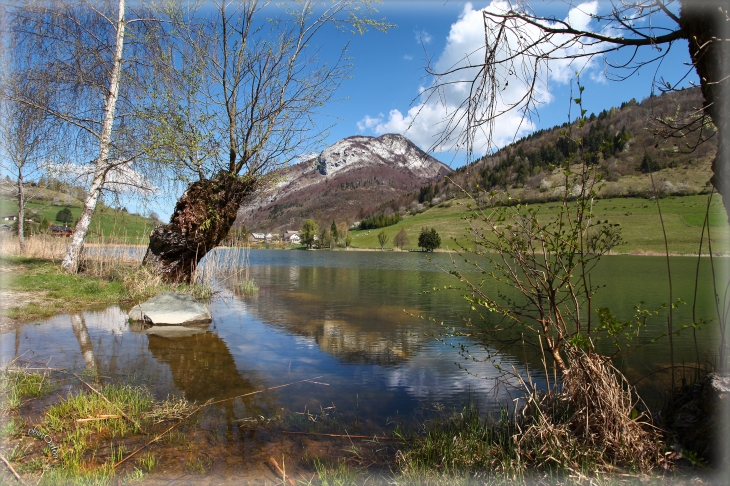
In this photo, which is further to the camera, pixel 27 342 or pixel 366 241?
pixel 366 241

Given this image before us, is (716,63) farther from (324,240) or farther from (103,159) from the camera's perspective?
(324,240)

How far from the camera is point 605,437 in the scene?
10.9ft

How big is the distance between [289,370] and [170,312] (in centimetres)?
458

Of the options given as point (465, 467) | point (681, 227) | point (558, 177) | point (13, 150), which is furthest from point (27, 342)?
point (681, 227)

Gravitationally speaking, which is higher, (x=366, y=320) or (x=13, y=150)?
(x=13, y=150)

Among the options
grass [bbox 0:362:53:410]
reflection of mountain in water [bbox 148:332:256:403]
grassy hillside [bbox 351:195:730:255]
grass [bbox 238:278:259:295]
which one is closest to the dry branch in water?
reflection of mountain in water [bbox 148:332:256:403]

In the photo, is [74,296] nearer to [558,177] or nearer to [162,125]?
[162,125]

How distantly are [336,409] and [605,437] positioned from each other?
3044 mm

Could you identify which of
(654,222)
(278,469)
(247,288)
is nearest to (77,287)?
(247,288)

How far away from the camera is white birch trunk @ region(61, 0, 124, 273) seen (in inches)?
551

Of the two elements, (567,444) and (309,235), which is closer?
(567,444)

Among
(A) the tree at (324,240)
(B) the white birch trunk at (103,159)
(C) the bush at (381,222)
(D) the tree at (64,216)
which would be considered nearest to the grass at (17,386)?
(B) the white birch trunk at (103,159)

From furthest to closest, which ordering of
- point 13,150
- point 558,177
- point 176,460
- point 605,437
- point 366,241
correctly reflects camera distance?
point 366,241 → point 13,150 → point 558,177 → point 176,460 → point 605,437

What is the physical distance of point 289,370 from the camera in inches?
273
